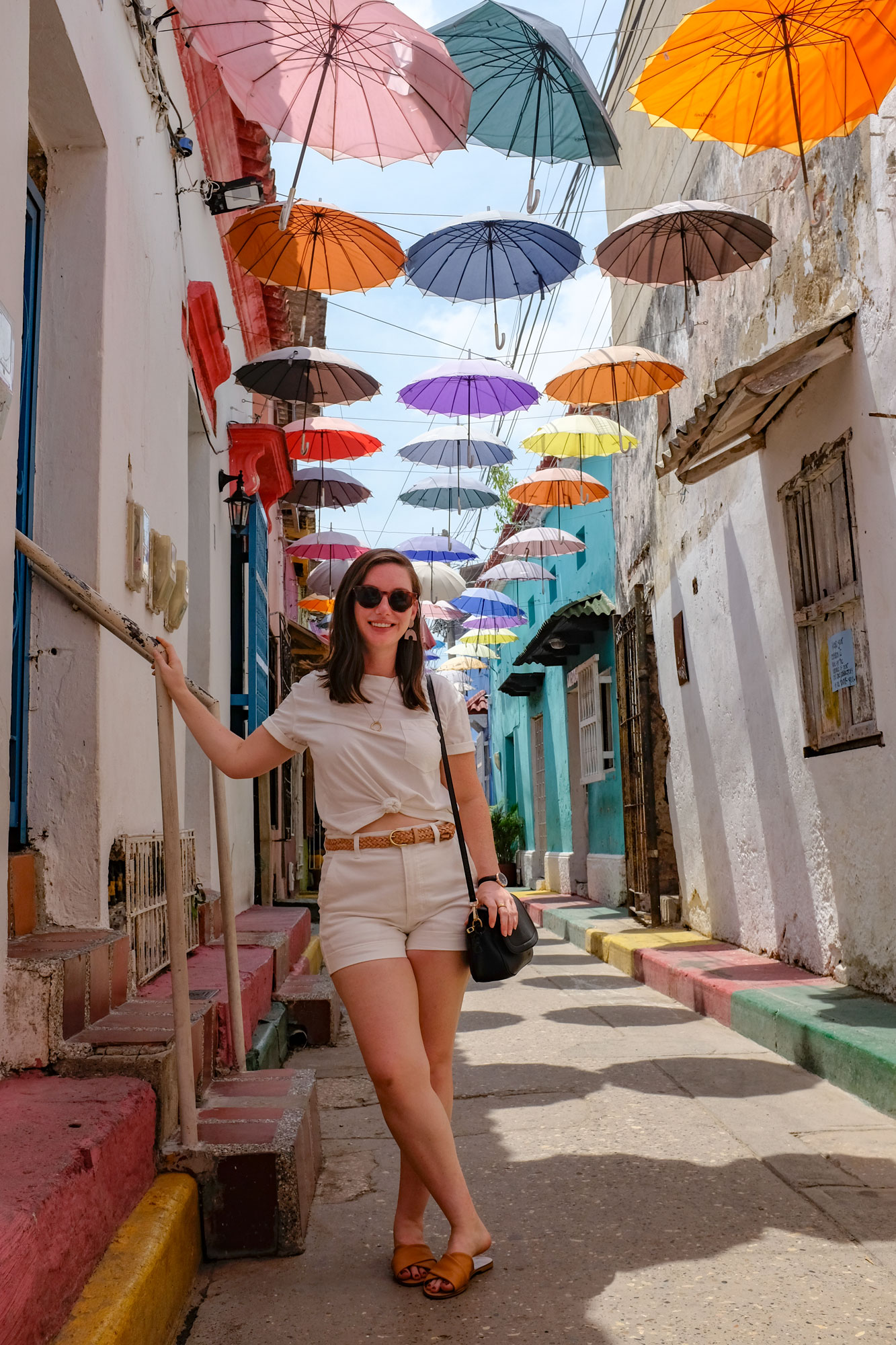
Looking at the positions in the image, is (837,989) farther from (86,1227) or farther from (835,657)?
(86,1227)

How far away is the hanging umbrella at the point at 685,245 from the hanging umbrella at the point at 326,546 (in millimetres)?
7320

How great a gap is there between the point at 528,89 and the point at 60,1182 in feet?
19.2

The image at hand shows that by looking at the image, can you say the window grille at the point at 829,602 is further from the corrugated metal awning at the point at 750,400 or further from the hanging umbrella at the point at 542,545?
the hanging umbrella at the point at 542,545

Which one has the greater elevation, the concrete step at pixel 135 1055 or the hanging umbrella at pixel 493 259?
the hanging umbrella at pixel 493 259

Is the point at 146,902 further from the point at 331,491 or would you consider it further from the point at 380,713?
the point at 331,491

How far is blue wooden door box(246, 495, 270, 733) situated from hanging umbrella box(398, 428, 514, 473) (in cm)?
205

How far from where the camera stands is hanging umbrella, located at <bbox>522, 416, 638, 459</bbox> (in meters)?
9.88

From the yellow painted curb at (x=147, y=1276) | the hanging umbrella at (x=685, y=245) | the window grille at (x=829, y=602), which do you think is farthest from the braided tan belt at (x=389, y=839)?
the hanging umbrella at (x=685, y=245)

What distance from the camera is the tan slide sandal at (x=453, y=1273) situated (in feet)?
8.13

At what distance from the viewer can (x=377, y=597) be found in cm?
278

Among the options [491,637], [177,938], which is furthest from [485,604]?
[177,938]

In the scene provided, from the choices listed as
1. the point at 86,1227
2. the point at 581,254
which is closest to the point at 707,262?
the point at 581,254

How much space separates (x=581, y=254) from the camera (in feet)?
24.3

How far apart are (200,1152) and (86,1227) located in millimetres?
643
